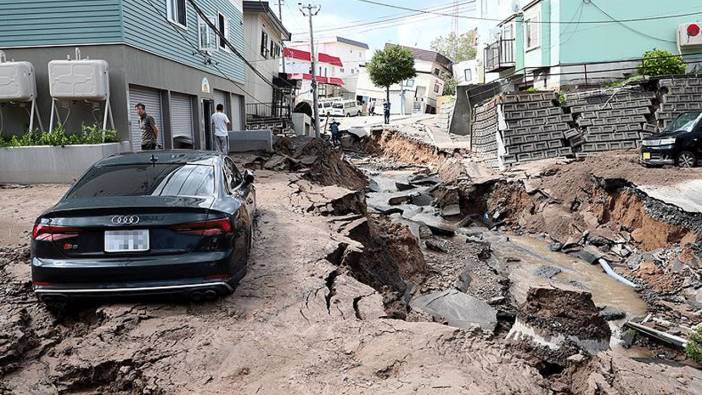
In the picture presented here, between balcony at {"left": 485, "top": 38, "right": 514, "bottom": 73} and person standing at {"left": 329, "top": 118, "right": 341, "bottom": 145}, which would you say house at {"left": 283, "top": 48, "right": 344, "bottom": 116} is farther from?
balcony at {"left": 485, "top": 38, "right": 514, "bottom": 73}

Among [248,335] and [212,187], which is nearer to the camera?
[248,335]

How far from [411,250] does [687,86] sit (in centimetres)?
1522

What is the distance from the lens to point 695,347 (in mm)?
6680

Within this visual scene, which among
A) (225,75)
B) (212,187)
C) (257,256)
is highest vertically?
(225,75)

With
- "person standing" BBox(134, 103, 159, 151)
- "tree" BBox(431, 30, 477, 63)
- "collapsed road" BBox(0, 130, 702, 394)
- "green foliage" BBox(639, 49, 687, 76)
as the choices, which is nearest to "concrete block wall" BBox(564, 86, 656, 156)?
"green foliage" BBox(639, 49, 687, 76)

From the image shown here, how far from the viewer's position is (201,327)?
178 inches

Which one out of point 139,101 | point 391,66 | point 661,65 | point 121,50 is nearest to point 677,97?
point 661,65

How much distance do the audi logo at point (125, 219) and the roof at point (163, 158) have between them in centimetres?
122

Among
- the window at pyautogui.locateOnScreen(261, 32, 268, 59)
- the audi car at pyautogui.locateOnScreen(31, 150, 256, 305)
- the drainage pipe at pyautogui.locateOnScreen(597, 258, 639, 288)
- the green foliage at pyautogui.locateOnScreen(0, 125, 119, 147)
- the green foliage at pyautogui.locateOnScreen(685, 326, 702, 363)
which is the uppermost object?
the window at pyautogui.locateOnScreen(261, 32, 268, 59)

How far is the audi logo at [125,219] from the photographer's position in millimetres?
4602

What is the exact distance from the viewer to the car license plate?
459cm

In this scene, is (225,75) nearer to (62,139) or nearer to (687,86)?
(62,139)

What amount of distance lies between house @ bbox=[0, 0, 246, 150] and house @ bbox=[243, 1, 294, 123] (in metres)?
9.54

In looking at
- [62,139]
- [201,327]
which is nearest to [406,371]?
[201,327]
